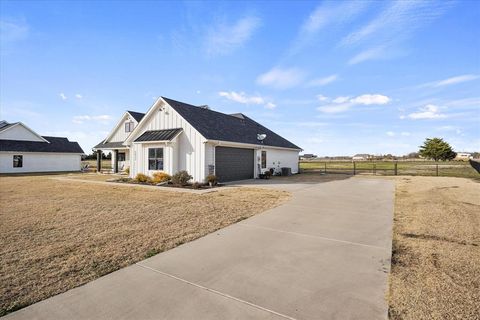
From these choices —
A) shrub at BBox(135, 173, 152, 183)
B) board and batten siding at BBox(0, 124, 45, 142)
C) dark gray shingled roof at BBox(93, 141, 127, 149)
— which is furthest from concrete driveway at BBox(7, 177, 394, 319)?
board and batten siding at BBox(0, 124, 45, 142)

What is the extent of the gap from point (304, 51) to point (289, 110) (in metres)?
10.8

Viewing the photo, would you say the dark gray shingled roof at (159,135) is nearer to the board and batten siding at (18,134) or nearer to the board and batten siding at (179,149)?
the board and batten siding at (179,149)

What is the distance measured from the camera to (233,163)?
59.6 feet

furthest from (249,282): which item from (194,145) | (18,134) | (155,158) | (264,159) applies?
(18,134)

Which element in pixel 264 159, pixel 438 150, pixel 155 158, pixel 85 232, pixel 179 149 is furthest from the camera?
pixel 438 150

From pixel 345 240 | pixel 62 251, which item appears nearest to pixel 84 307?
pixel 62 251

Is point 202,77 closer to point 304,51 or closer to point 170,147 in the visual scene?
point 170,147

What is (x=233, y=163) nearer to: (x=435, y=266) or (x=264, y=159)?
(x=264, y=159)

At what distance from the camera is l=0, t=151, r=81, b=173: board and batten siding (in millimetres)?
26688

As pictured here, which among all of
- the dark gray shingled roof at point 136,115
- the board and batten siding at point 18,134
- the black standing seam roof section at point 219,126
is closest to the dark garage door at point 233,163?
the black standing seam roof section at point 219,126

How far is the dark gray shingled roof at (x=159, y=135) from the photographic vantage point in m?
16.0

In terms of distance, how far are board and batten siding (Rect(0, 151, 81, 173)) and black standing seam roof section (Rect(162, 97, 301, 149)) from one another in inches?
878

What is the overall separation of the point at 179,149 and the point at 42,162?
23793 mm

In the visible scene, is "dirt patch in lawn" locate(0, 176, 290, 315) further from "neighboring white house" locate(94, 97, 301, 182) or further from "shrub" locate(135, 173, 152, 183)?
"shrub" locate(135, 173, 152, 183)
